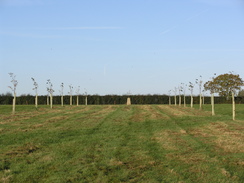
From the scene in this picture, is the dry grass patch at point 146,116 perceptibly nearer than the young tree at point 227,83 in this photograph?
Yes

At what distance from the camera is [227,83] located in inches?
2144

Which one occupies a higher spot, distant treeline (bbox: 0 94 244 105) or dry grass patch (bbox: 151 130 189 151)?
distant treeline (bbox: 0 94 244 105)

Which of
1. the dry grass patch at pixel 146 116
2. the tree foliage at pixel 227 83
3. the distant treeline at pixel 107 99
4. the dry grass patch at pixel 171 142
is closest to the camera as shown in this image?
the dry grass patch at pixel 171 142

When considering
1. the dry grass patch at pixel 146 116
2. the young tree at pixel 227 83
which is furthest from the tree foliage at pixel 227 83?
the dry grass patch at pixel 146 116

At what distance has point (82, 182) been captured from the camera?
5.66 m

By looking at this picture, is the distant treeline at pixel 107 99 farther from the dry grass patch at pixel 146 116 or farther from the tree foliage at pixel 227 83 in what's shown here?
the dry grass patch at pixel 146 116

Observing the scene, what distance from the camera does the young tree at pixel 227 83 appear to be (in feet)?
174

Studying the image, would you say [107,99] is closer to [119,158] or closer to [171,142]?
[171,142]

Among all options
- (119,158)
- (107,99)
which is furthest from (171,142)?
(107,99)

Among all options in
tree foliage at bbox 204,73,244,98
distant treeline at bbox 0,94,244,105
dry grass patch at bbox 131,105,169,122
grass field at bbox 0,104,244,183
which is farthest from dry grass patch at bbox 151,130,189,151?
distant treeline at bbox 0,94,244,105

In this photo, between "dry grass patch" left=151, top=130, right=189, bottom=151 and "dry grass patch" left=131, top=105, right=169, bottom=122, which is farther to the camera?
"dry grass patch" left=131, top=105, right=169, bottom=122

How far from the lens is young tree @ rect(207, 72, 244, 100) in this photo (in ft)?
174

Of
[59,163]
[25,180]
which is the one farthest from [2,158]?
[25,180]

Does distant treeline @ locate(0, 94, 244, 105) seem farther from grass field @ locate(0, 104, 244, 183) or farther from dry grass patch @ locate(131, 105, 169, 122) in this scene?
grass field @ locate(0, 104, 244, 183)
